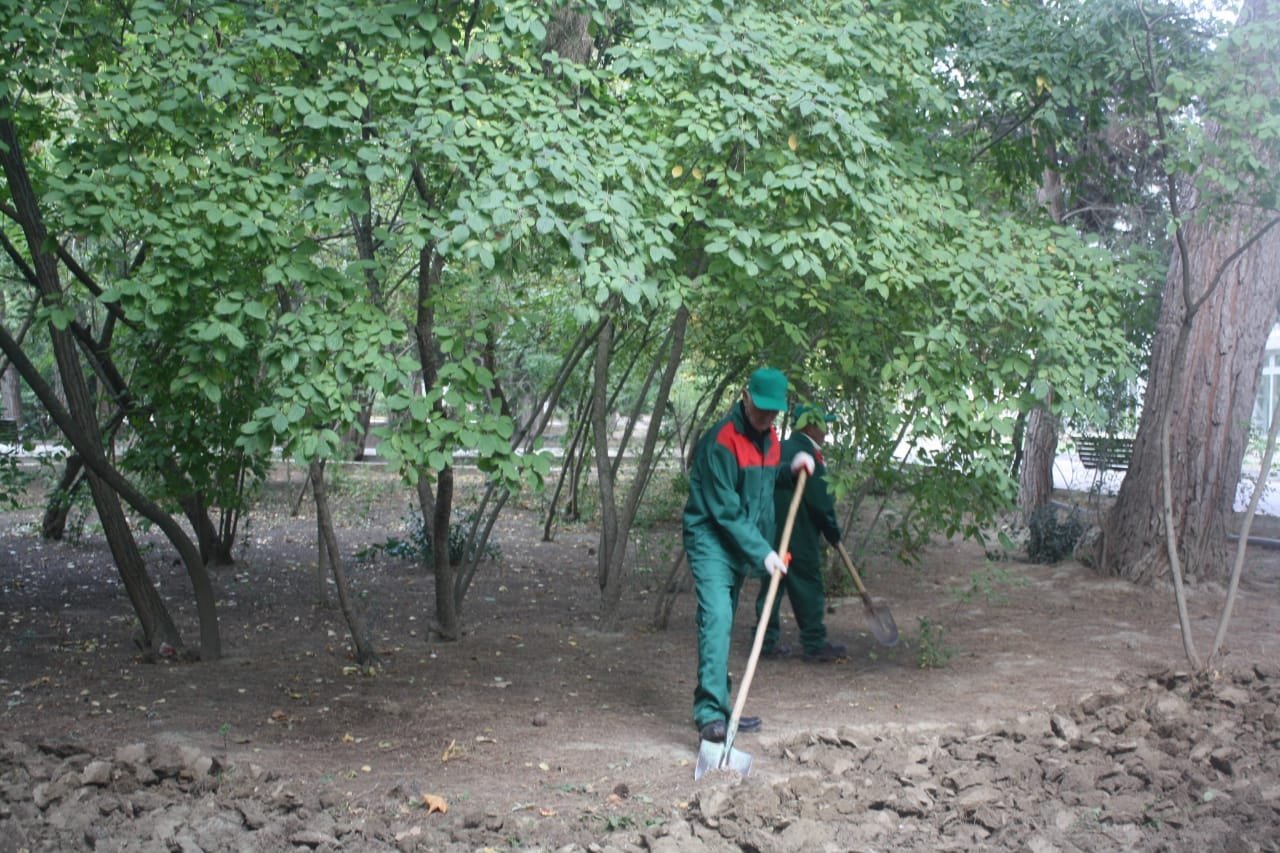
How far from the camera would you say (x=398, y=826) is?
14.8ft

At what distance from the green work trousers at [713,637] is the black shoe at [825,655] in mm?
2341

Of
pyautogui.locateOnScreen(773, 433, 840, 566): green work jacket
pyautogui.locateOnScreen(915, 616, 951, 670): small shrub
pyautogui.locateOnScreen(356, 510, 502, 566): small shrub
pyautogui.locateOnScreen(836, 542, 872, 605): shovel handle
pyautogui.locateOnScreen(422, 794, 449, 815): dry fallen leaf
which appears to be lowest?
pyautogui.locateOnScreen(422, 794, 449, 815): dry fallen leaf

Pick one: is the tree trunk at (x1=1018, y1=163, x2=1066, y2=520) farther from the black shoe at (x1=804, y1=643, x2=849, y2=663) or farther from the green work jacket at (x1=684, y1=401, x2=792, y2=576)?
the green work jacket at (x1=684, y1=401, x2=792, y2=576)

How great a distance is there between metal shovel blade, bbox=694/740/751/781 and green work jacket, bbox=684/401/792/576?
0.79 metres

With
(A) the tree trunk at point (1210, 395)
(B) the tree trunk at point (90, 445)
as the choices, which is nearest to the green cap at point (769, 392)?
(B) the tree trunk at point (90, 445)

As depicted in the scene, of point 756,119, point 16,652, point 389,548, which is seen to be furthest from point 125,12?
point 389,548

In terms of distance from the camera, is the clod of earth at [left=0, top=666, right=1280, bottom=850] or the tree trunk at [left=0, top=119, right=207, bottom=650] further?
the tree trunk at [left=0, top=119, right=207, bottom=650]

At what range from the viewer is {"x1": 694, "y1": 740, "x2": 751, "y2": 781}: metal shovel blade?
5.13 m

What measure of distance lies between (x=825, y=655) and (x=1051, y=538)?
505cm

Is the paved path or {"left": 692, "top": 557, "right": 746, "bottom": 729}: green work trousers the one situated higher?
the paved path

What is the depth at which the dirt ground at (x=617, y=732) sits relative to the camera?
445cm

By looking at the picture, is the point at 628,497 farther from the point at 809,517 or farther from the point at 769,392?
the point at 769,392

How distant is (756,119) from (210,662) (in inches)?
172

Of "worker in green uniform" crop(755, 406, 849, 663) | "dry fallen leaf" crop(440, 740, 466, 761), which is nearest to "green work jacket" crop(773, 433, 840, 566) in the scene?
"worker in green uniform" crop(755, 406, 849, 663)
